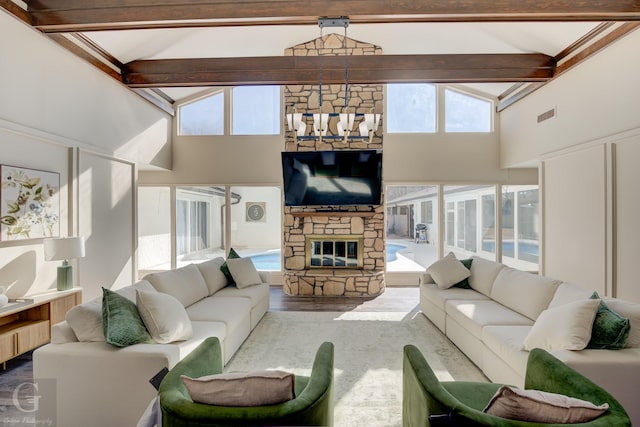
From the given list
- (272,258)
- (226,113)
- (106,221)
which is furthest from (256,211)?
(106,221)

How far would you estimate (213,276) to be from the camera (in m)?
4.29

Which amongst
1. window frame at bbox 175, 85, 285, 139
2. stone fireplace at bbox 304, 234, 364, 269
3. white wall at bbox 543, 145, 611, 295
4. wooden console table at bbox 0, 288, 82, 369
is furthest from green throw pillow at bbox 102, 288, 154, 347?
white wall at bbox 543, 145, 611, 295

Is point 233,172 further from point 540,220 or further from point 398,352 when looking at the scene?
point 540,220

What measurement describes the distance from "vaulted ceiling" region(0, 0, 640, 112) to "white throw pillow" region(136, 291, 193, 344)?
271cm

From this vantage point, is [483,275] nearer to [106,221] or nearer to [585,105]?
[585,105]

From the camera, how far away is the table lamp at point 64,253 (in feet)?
11.2

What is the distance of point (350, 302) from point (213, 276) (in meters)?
2.33

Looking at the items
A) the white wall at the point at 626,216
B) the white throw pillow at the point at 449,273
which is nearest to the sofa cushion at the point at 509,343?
the white throw pillow at the point at 449,273

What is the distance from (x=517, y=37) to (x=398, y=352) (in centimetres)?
445

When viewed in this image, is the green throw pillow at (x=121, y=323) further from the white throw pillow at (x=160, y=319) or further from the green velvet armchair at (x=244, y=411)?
the green velvet armchair at (x=244, y=411)

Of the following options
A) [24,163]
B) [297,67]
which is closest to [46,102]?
[24,163]

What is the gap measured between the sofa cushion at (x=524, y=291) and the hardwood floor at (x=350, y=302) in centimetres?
154

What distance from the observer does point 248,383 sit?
136 cm

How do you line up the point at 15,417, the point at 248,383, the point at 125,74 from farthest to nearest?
the point at 125,74 < the point at 15,417 < the point at 248,383
